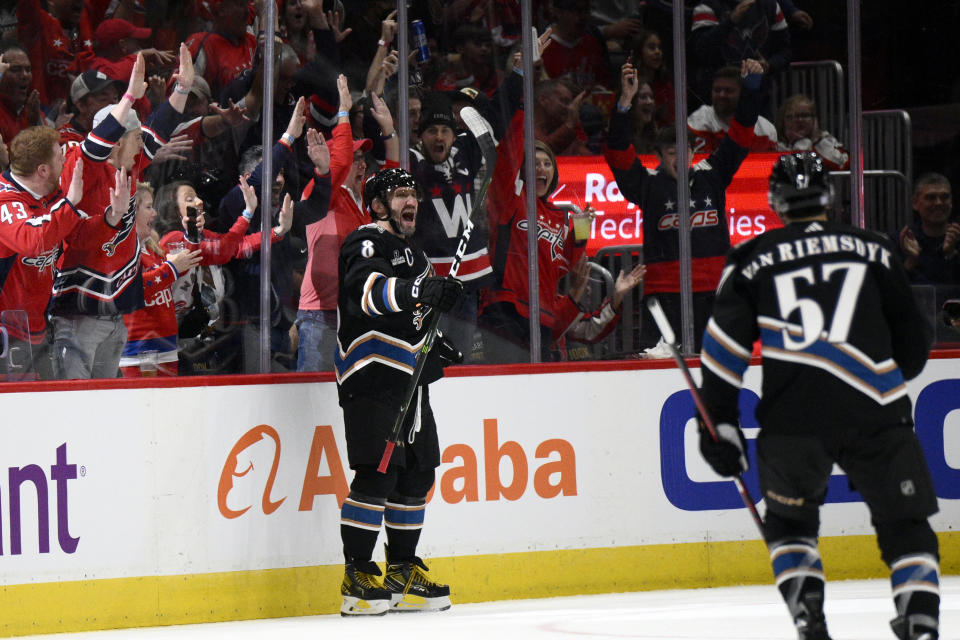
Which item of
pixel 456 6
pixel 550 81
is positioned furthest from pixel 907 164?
pixel 456 6

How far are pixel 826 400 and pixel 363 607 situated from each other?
6.85 ft

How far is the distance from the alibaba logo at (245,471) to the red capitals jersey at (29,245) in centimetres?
75

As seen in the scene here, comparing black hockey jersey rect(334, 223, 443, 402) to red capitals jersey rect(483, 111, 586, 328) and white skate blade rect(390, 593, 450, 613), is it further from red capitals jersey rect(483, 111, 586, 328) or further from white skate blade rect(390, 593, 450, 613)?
red capitals jersey rect(483, 111, 586, 328)

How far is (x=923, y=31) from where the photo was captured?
693cm

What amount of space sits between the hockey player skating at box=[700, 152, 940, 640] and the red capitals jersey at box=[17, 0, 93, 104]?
280 cm

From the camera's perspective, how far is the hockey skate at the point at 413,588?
507cm

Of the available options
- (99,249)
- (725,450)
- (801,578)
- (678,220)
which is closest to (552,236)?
(678,220)

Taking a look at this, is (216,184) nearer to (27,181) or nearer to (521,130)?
(27,181)

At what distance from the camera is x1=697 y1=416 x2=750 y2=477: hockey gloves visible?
11.6 ft

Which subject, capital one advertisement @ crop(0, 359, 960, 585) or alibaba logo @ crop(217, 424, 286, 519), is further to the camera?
alibaba logo @ crop(217, 424, 286, 519)

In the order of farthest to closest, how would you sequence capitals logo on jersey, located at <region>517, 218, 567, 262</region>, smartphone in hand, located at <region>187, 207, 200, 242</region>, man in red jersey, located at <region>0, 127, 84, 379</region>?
1. capitals logo on jersey, located at <region>517, 218, 567, 262</region>
2. smartphone in hand, located at <region>187, 207, 200, 242</region>
3. man in red jersey, located at <region>0, 127, 84, 379</region>

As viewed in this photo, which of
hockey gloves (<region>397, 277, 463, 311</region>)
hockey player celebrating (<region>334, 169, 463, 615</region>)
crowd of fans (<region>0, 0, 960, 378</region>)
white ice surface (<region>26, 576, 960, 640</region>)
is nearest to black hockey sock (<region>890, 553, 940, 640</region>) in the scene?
white ice surface (<region>26, 576, 960, 640</region>)

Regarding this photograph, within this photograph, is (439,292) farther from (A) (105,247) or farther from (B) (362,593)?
(A) (105,247)

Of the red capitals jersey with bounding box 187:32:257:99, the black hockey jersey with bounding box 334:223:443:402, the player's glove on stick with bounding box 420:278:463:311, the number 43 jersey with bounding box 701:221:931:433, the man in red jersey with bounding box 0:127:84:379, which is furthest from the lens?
the red capitals jersey with bounding box 187:32:257:99
